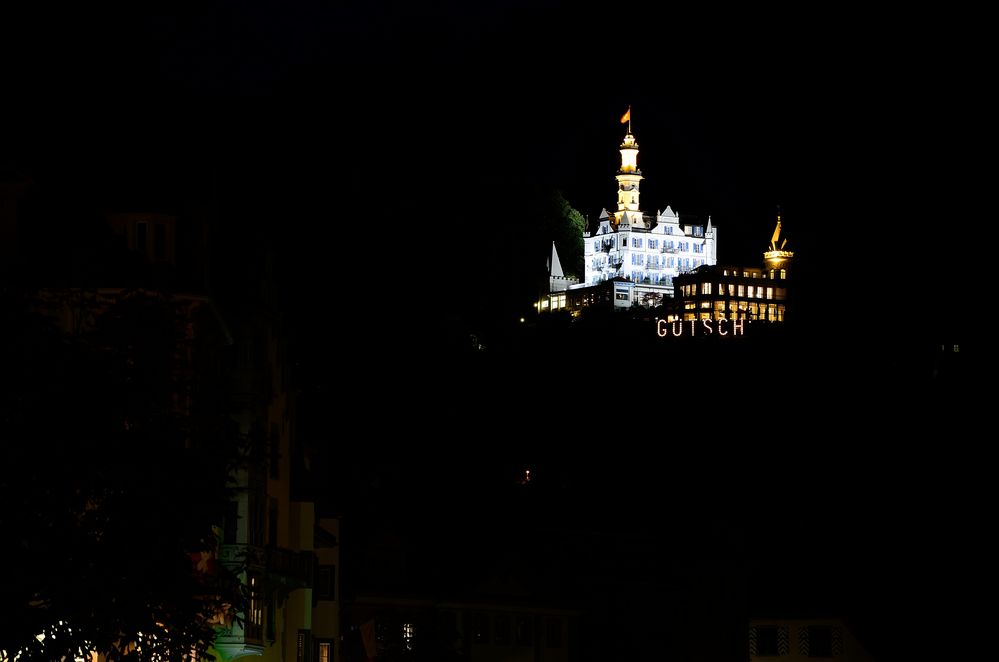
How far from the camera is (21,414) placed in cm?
2834

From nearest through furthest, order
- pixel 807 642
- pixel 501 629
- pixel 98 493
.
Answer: pixel 98 493 → pixel 501 629 → pixel 807 642

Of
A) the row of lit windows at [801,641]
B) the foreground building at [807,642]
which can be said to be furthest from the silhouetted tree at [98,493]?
the row of lit windows at [801,641]

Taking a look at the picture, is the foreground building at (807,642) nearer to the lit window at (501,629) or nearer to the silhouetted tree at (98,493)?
the lit window at (501,629)

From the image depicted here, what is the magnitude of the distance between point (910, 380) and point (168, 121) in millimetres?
139389

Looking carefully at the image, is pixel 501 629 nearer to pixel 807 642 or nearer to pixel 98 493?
pixel 807 642

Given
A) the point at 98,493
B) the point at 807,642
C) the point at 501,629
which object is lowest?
the point at 807,642

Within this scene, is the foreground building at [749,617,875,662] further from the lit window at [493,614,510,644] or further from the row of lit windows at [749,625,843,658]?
the lit window at [493,614,510,644]

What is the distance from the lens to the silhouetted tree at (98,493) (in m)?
28.2

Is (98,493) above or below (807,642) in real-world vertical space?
above

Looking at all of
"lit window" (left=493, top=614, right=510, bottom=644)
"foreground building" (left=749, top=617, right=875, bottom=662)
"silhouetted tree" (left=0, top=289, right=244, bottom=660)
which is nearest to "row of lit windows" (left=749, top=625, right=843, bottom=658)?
"foreground building" (left=749, top=617, right=875, bottom=662)

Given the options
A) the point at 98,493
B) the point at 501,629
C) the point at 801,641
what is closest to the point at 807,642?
the point at 801,641

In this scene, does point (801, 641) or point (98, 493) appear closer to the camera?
point (98, 493)

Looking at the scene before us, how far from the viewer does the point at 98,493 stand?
29156mm

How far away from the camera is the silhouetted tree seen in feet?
92.4
